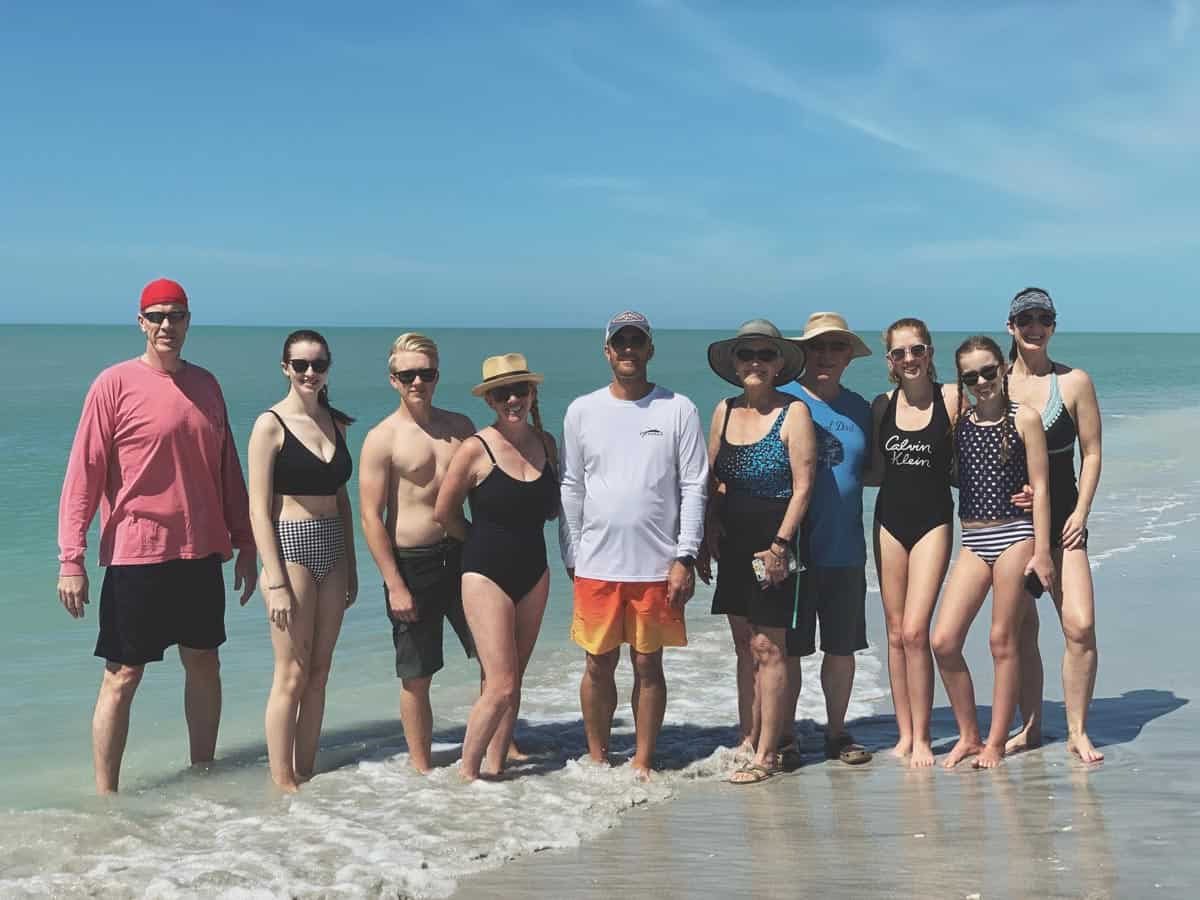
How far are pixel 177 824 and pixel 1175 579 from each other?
838 cm

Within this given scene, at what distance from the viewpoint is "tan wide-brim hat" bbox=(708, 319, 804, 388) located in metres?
5.62

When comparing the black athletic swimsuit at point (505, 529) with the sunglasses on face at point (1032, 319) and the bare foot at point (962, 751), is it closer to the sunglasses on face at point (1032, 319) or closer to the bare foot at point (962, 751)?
the bare foot at point (962, 751)

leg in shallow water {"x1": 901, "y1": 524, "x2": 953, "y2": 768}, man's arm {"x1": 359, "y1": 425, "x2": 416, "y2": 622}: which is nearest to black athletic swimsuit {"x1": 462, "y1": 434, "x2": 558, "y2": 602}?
man's arm {"x1": 359, "y1": 425, "x2": 416, "y2": 622}

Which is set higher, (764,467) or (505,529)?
(764,467)

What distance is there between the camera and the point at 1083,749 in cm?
577

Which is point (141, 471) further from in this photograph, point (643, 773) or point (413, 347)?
point (643, 773)

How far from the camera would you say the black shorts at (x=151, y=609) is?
18.0 ft

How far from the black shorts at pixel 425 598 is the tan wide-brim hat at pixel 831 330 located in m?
1.99

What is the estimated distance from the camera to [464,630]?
602 cm

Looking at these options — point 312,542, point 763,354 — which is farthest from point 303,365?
point 763,354

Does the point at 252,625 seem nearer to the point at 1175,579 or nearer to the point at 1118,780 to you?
the point at 1118,780

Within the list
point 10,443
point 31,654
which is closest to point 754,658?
point 31,654

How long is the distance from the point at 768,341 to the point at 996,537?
55.9 inches

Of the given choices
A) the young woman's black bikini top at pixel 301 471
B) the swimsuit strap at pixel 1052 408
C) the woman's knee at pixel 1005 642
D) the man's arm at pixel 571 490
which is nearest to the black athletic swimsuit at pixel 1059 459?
the swimsuit strap at pixel 1052 408
